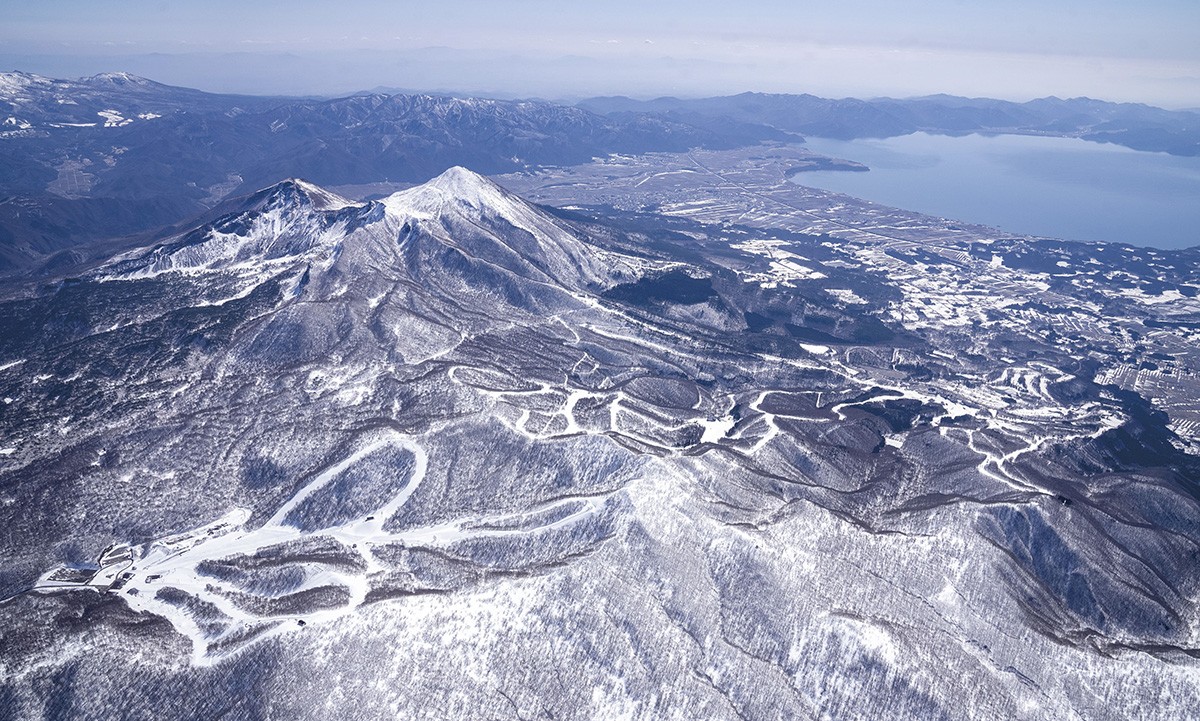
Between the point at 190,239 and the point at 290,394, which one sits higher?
the point at 190,239

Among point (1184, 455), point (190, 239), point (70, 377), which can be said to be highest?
point (190, 239)

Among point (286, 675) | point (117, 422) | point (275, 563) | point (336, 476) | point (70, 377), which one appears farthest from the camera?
point (70, 377)

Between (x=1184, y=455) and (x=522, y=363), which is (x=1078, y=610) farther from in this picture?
(x=522, y=363)

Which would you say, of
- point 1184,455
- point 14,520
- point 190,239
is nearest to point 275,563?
point 14,520

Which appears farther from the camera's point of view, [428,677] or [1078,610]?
[1078,610]

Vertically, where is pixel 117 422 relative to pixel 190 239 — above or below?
below

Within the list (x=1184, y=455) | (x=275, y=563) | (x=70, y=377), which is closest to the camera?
(x=275, y=563)

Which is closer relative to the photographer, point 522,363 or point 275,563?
point 275,563

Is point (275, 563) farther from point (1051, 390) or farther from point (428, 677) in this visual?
point (1051, 390)

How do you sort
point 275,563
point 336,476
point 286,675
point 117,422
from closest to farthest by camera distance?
1. point 286,675
2. point 275,563
3. point 336,476
4. point 117,422

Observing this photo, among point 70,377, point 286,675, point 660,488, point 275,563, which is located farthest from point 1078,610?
point 70,377
